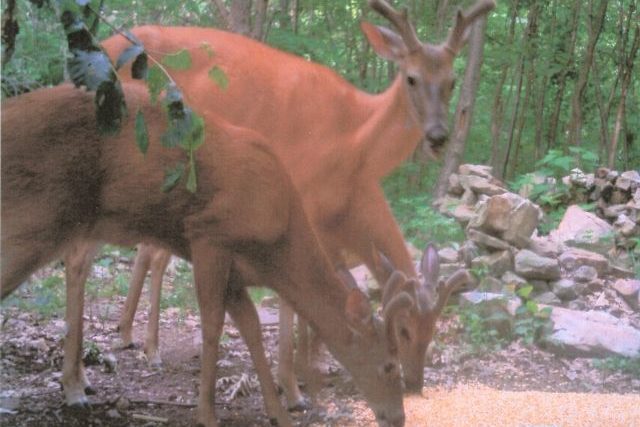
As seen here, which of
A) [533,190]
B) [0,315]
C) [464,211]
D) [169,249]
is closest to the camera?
[169,249]

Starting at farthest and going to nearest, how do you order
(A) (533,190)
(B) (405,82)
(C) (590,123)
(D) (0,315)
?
(C) (590,123)
(A) (533,190)
(D) (0,315)
(B) (405,82)

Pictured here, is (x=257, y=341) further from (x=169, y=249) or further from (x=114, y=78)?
(x=114, y=78)

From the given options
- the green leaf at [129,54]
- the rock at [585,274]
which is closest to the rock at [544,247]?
the rock at [585,274]

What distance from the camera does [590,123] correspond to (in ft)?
25.8

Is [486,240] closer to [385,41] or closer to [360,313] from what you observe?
[385,41]

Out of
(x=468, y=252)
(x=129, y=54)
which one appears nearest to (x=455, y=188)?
(x=468, y=252)

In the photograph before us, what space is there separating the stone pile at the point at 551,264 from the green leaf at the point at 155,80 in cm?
264

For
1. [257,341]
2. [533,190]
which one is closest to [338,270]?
[257,341]

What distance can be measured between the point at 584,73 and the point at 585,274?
2.76 metres

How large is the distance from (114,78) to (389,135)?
1.94 meters

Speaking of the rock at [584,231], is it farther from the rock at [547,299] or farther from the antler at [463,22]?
the antler at [463,22]

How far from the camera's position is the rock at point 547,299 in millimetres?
4500

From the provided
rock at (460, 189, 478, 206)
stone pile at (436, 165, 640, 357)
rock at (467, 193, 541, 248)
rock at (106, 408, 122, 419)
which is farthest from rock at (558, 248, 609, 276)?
rock at (106, 408, 122, 419)

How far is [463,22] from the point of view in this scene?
10.6 feet
